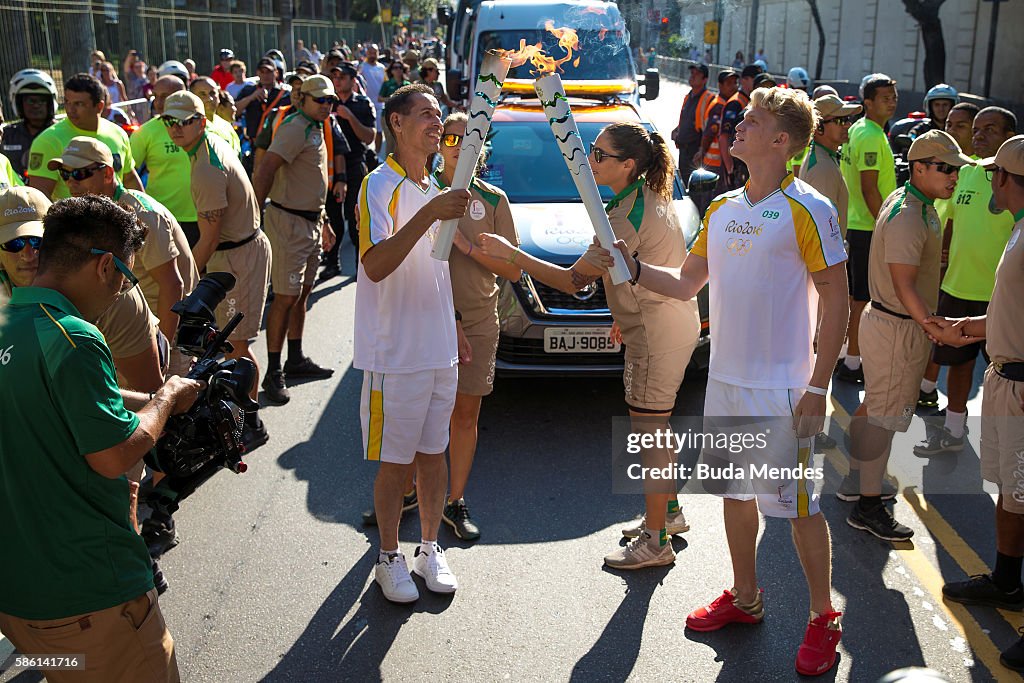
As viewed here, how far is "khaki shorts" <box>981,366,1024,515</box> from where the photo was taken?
4254mm

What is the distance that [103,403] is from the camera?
264 cm

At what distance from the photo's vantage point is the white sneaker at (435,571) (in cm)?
464

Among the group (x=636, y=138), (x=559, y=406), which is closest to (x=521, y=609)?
(x=636, y=138)

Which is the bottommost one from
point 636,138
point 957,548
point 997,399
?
point 957,548

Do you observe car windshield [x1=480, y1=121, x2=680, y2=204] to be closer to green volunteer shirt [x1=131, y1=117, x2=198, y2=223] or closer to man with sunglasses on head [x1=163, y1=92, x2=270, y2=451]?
man with sunglasses on head [x1=163, y1=92, x2=270, y2=451]

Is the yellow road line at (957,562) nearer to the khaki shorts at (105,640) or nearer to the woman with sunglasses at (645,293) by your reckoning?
the woman with sunglasses at (645,293)

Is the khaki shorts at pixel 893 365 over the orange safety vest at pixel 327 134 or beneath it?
beneath

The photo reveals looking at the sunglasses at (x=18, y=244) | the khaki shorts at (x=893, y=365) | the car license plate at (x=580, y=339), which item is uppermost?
the sunglasses at (x=18, y=244)

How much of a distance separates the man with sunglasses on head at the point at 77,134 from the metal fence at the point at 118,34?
11629 mm

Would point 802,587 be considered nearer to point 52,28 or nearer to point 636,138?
point 636,138

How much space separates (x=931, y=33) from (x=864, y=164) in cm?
2048

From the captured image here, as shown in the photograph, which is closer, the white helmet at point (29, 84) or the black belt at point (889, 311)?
A: the black belt at point (889, 311)

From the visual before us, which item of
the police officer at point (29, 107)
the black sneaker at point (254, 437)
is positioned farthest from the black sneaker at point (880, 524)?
the police officer at point (29, 107)

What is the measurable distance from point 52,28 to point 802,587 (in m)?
18.0
